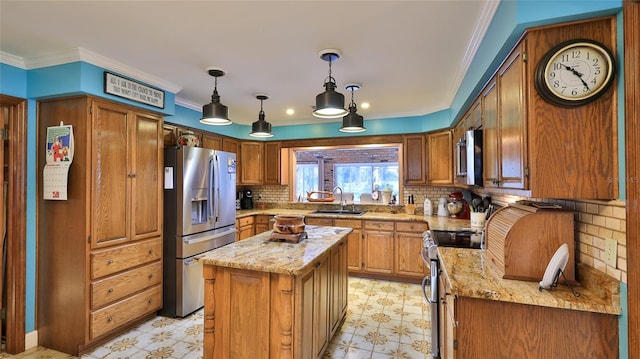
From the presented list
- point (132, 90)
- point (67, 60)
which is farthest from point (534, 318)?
point (67, 60)

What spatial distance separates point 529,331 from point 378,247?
9.39 feet

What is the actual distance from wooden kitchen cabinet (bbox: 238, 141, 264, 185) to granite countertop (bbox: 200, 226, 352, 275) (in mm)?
2628

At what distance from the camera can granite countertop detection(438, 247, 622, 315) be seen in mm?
1267

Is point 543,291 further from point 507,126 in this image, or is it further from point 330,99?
point 330,99

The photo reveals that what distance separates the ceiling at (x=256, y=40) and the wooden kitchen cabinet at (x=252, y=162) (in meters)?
1.90

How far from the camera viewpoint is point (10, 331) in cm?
245

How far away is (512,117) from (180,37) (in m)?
2.23

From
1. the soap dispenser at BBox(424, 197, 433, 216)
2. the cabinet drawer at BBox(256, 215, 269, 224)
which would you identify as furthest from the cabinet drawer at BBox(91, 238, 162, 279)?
the soap dispenser at BBox(424, 197, 433, 216)

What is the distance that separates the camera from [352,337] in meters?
2.70

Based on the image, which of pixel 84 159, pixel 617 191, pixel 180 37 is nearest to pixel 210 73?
pixel 180 37

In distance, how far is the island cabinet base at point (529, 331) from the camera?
1294 mm

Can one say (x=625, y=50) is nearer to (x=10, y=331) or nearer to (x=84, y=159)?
(x=84, y=159)

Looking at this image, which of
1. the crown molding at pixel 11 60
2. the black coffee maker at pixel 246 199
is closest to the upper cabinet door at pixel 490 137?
the crown molding at pixel 11 60

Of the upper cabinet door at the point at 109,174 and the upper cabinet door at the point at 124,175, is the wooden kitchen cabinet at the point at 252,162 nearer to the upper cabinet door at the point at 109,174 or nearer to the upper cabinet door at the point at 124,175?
the upper cabinet door at the point at 124,175
